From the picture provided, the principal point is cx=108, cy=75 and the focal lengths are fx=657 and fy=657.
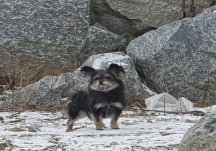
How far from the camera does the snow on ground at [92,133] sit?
20.4 ft

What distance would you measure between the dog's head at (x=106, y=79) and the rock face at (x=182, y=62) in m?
2.95

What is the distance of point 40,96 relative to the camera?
10398 mm

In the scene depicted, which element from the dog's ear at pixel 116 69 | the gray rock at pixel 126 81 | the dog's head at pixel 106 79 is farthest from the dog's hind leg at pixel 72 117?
the gray rock at pixel 126 81

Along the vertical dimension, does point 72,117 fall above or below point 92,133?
above

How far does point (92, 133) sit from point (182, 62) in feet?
13.0

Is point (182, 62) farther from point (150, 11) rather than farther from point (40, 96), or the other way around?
point (40, 96)

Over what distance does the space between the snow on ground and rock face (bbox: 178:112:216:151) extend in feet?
3.87

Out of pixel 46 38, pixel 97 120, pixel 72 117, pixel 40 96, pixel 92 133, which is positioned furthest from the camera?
pixel 46 38

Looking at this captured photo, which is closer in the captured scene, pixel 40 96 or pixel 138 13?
pixel 40 96

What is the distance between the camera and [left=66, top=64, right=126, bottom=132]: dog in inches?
308

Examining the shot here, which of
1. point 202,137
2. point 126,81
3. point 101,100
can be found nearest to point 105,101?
point 101,100

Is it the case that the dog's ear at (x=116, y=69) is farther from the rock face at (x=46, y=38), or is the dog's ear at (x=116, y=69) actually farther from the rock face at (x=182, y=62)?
the rock face at (x=46, y=38)

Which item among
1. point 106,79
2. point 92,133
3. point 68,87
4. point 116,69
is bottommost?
point 92,133

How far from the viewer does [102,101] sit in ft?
25.7
